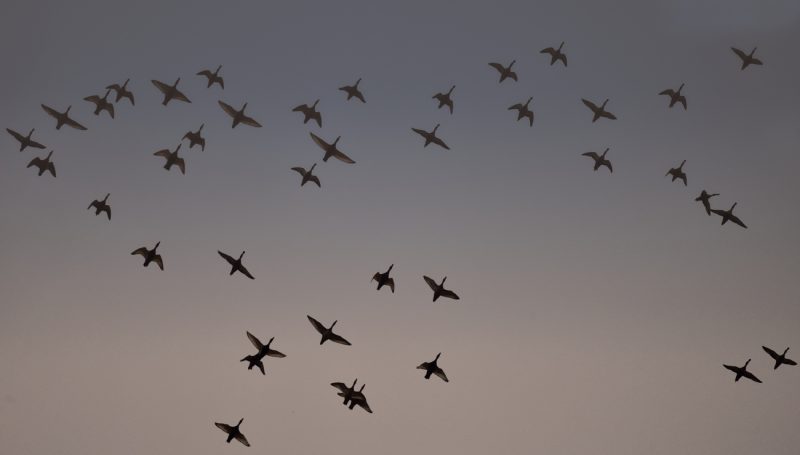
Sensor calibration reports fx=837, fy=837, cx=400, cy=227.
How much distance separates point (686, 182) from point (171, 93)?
90.8ft

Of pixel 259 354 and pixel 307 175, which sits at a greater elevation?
pixel 307 175

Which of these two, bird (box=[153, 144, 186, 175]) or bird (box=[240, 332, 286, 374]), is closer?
bird (box=[240, 332, 286, 374])

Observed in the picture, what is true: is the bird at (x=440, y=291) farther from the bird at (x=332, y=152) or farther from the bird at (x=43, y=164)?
the bird at (x=43, y=164)

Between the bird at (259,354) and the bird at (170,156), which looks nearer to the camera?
the bird at (259,354)

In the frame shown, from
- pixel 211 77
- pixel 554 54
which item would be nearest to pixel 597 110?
pixel 554 54

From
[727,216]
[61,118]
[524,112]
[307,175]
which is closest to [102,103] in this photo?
[61,118]

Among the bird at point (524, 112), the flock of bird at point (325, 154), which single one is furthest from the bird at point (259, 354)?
the bird at point (524, 112)

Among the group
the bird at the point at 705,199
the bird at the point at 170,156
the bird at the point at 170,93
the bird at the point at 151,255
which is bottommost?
the bird at the point at 151,255

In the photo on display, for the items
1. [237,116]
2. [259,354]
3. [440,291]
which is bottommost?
[259,354]

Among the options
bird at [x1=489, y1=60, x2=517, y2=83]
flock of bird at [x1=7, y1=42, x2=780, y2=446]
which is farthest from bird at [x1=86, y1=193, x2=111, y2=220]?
bird at [x1=489, y1=60, x2=517, y2=83]

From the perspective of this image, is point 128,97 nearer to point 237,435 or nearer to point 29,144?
point 29,144

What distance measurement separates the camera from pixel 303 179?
43.5 m

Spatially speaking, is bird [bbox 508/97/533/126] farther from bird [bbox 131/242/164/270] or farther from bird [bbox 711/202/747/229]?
bird [bbox 131/242/164/270]

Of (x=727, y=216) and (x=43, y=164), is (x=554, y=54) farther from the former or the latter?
(x=43, y=164)
